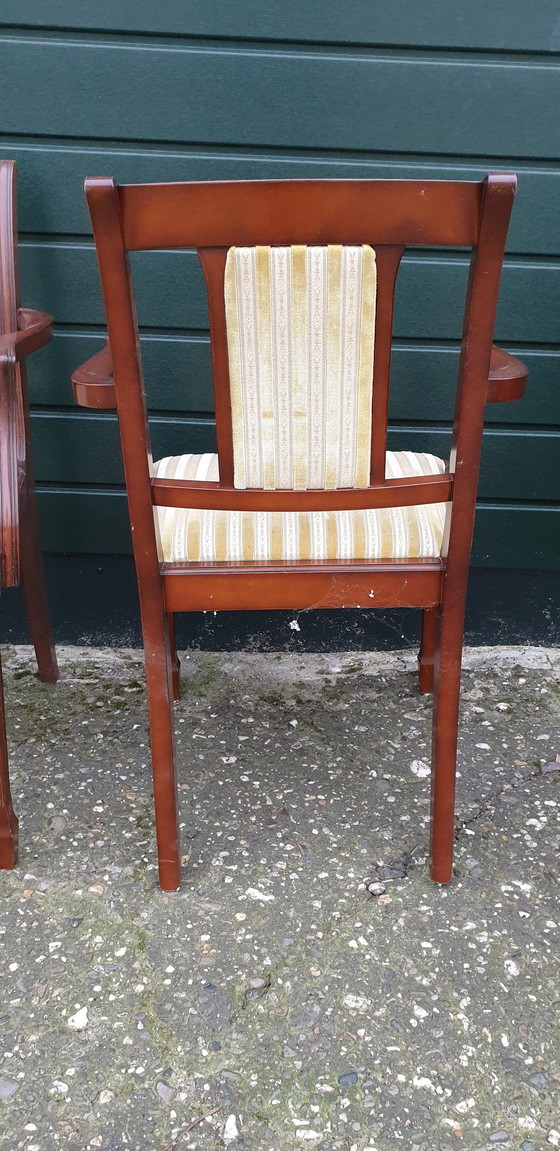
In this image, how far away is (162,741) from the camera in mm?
1519

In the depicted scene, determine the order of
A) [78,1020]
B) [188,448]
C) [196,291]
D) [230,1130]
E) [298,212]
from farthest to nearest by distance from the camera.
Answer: [188,448] → [196,291] → [78,1020] → [230,1130] → [298,212]

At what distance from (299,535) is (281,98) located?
41.7 inches

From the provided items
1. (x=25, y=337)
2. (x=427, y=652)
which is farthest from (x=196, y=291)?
(x=427, y=652)

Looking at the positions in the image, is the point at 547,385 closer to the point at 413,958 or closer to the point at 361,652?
the point at 361,652

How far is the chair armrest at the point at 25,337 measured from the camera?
1.53 metres

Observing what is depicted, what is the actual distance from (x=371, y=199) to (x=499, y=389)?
412 mm

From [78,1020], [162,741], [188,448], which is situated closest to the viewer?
[78,1020]

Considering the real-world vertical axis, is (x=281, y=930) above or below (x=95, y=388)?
below

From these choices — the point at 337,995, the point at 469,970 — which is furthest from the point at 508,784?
the point at 337,995

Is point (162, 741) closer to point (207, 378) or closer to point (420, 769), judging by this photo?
point (420, 769)

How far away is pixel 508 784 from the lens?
74.9 inches

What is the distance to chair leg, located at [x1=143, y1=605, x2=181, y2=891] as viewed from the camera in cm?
147

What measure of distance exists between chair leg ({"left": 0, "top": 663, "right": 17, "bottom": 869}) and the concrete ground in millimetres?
40

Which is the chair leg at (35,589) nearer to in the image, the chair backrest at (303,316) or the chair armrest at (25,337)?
the chair armrest at (25,337)
